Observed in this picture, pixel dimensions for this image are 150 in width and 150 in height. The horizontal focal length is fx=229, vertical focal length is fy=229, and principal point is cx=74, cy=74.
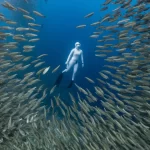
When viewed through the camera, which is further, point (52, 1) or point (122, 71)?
point (52, 1)

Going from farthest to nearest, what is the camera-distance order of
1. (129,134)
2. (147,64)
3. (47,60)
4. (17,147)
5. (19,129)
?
(47,60) < (147,64) < (19,129) < (129,134) < (17,147)

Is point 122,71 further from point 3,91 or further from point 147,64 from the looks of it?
point 3,91

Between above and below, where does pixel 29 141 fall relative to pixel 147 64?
below

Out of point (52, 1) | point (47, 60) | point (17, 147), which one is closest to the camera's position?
point (17, 147)

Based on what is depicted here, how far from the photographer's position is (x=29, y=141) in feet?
20.1

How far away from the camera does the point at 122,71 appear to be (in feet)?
25.1

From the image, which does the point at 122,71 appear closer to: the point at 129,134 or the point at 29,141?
the point at 129,134

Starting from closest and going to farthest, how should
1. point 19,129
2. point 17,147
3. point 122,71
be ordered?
point 17,147 → point 19,129 → point 122,71

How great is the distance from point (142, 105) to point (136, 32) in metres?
2.46

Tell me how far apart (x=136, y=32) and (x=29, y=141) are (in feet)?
15.8

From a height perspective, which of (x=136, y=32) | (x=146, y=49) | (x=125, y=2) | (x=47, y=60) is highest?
(x=125, y=2)

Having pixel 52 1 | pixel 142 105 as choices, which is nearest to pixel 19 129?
pixel 142 105

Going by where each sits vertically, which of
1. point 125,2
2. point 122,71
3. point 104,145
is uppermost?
point 125,2

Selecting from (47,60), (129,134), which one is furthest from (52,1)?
(129,134)
